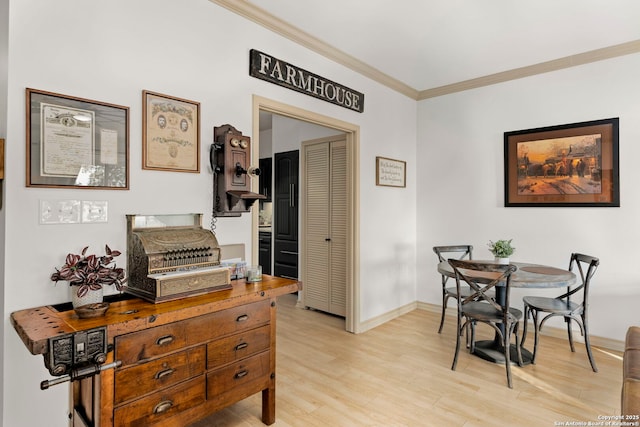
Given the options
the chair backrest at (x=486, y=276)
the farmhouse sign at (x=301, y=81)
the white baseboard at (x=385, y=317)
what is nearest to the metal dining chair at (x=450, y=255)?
the white baseboard at (x=385, y=317)

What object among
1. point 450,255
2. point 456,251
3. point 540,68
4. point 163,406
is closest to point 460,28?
point 540,68

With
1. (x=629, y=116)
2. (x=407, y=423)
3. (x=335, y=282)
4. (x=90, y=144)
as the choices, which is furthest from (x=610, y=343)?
(x=90, y=144)

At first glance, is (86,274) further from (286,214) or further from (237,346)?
(286,214)

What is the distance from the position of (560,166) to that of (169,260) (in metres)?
3.81

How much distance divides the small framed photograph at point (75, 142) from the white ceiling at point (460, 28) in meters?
1.37

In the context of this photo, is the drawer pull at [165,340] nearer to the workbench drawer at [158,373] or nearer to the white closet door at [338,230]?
the workbench drawer at [158,373]

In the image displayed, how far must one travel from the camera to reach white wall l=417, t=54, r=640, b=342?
3344 millimetres

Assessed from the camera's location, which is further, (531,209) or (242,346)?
(531,209)

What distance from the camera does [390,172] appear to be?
4242mm

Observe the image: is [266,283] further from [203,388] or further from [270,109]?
[270,109]

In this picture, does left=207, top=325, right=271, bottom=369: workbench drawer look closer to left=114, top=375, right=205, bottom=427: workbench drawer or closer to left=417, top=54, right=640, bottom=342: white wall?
left=114, top=375, right=205, bottom=427: workbench drawer

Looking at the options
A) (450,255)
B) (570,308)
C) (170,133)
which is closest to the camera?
(170,133)

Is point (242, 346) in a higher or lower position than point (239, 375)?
higher

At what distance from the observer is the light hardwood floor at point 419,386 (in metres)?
2.26
